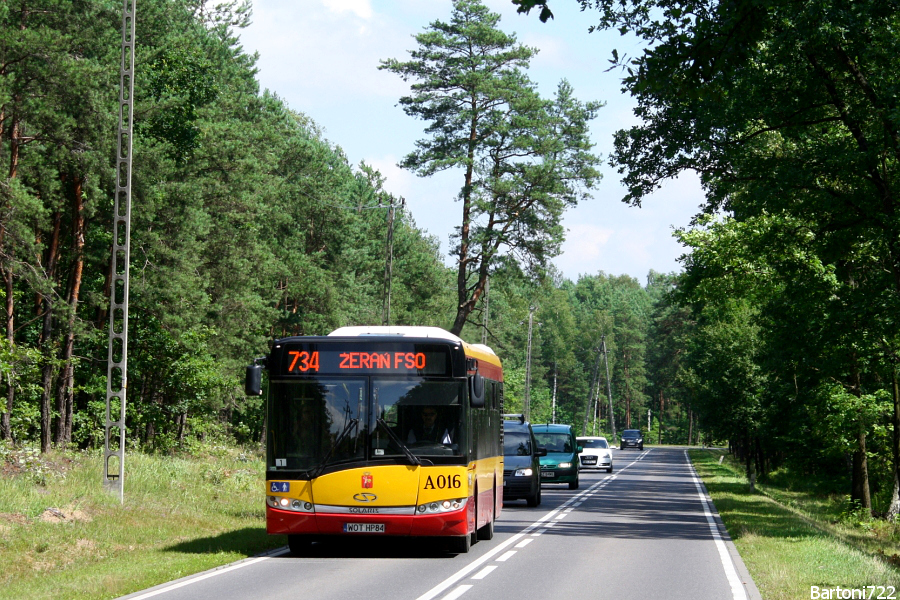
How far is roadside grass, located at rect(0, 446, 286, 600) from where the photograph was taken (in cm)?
1232

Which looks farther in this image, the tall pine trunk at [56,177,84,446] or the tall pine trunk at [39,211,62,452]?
the tall pine trunk at [56,177,84,446]

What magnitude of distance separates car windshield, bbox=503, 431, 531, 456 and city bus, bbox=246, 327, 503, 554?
11161 millimetres

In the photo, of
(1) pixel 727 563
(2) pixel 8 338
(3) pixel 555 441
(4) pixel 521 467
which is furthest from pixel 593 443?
(1) pixel 727 563

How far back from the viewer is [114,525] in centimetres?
1669

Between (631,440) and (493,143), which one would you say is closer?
(493,143)

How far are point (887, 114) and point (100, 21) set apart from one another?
21252mm

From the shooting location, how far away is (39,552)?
46.2ft

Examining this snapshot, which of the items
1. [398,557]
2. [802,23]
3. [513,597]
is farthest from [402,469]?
[802,23]

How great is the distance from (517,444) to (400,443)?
12.2 metres

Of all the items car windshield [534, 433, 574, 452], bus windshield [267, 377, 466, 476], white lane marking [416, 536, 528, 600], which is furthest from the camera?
car windshield [534, 433, 574, 452]

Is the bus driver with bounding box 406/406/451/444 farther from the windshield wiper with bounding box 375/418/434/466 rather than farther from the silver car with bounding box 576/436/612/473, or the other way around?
the silver car with bounding box 576/436/612/473

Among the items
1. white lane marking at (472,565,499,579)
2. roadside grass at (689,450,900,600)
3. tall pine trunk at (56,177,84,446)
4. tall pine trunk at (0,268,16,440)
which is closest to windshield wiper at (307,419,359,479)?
white lane marking at (472,565,499,579)

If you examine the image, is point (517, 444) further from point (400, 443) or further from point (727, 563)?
point (400, 443)

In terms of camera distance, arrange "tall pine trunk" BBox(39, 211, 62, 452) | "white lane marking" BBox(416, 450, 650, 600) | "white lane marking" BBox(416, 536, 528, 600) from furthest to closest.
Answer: "tall pine trunk" BBox(39, 211, 62, 452) → "white lane marking" BBox(416, 450, 650, 600) → "white lane marking" BBox(416, 536, 528, 600)
